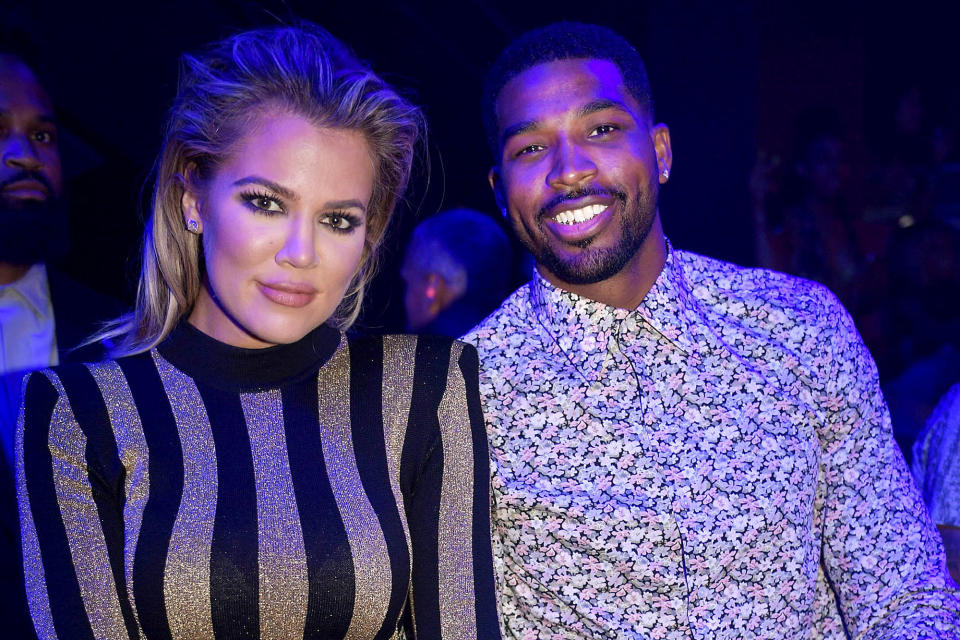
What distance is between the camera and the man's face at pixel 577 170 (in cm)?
185

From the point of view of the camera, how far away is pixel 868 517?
182 cm

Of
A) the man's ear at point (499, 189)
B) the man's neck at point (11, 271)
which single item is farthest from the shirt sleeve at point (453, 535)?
the man's neck at point (11, 271)

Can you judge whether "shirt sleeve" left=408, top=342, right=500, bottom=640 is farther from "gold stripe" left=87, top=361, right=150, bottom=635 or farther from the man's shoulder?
the man's shoulder

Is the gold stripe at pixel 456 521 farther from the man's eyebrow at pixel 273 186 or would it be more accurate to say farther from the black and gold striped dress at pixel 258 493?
the man's eyebrow at pixel 273 186

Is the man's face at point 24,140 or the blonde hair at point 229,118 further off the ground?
the man's face at point 24,140

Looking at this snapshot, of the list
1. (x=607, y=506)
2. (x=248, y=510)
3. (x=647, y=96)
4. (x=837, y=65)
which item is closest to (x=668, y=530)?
(x=607, y=506)

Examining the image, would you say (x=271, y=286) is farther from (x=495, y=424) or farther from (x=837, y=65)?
(x=837, y=65)

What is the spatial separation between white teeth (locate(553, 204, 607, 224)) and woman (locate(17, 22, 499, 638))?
328mm

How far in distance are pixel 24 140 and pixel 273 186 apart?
1.12 m

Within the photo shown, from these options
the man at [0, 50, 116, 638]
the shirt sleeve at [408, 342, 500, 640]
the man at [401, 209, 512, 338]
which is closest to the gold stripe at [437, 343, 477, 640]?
the shirt sleeve at [408, 342, 500, 640]

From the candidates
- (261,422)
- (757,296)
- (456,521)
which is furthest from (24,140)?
(757,296)

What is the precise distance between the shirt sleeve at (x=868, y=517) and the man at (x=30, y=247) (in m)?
1.72

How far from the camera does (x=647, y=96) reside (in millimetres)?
2020

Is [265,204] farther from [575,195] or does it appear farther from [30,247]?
[30,247]
